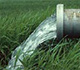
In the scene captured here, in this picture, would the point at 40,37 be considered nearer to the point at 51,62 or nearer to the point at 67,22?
the point at 67,22

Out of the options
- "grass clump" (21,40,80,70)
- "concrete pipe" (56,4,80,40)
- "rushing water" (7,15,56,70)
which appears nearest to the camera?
"grass clump" (21,40,80,70)

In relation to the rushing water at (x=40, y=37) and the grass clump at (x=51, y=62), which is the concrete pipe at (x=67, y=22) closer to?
the rushing water at (x=40, y=37)

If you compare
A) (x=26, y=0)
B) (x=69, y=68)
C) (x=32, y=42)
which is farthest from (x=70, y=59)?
(x=26, y=0)

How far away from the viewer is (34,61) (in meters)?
3.04

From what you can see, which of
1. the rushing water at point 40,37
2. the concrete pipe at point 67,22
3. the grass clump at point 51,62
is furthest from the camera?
the rushing water at point 40,37

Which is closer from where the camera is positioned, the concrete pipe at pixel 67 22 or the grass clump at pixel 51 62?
the grass clump at pixel 51 62

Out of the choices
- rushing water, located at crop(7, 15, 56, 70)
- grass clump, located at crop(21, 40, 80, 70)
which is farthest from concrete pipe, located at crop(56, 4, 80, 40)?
grass clump, located at crop(21, 40, 80, 70)

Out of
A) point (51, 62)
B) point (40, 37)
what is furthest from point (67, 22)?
point (51, 62)

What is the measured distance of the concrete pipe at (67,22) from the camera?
10.9 feet

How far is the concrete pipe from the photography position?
3.33 metres

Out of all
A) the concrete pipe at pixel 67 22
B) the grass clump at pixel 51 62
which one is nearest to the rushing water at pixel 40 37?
the concrete pipe at pixel 67 22

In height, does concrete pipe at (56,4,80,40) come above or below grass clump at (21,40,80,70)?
above

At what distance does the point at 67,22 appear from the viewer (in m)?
3.38

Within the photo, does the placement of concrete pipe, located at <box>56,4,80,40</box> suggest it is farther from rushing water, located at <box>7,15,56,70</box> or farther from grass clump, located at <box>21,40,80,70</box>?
grass clump, located at <box>21,40,80,70</box>
